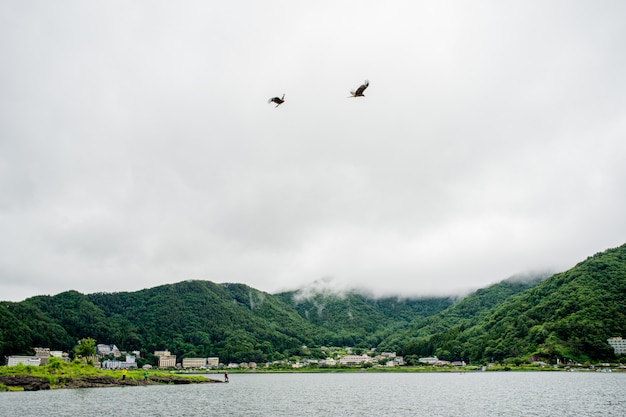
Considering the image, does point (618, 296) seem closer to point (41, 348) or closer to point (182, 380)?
point (182, 380)

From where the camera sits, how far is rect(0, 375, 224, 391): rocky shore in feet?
307

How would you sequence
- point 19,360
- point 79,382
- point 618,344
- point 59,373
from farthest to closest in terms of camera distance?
point 618,344 → point 19,360 → point 79,382 → point 59,373

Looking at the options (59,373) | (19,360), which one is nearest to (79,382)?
(59,373)

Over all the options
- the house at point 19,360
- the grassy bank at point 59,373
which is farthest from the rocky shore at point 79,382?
the house at point 19,360

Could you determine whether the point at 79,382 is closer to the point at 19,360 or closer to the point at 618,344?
the point at 19,360

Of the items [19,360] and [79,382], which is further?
[19,360]

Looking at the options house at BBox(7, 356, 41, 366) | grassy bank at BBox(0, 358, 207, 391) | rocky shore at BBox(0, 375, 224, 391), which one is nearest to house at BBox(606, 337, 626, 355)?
rocky shore at BBox(0, 375, 224, 391)

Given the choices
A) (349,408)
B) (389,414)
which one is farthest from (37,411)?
(389,414)

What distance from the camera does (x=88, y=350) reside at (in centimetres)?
13912

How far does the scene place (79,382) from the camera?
106188mm

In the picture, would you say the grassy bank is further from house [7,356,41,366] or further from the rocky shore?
house [7,356,41,366]

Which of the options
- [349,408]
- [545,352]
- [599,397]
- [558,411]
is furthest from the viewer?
[545,352]

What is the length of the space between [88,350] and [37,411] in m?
92.6

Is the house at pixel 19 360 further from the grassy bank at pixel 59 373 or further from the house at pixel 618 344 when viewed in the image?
the house at pixel 618 344
